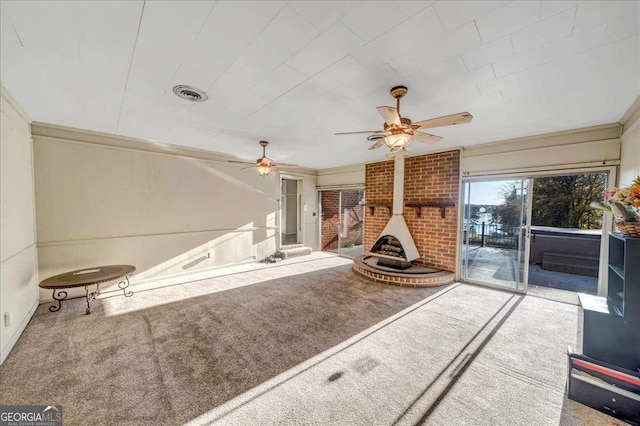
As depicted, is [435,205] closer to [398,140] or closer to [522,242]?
[522,242]

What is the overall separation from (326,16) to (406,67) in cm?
85

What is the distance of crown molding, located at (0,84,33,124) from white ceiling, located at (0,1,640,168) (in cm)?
6

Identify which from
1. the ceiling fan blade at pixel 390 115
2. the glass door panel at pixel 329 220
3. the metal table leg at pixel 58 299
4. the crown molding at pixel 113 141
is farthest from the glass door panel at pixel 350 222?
the metal table leg at pixel 58 299

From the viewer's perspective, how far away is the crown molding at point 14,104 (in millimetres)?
2464

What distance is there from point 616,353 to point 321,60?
3404 millimetres

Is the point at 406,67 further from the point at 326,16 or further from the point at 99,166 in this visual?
the point at 99,166

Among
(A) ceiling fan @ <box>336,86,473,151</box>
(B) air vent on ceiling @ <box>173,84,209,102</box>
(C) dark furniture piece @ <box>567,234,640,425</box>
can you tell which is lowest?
(C) dark furniture piece @ <box>567,234,640,425</box>

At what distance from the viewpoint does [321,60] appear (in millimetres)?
1939

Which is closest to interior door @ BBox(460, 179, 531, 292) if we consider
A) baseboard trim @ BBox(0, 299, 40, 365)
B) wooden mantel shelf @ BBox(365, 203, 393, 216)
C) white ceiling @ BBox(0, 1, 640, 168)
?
white ceiling @ BBox(0, 1, 640, 168)

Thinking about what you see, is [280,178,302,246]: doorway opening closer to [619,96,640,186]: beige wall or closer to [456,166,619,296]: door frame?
[456,166,619,296]: door frame

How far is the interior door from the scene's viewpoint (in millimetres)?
4102

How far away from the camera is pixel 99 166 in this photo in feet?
12.9

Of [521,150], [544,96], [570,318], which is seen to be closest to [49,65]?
[544,96]

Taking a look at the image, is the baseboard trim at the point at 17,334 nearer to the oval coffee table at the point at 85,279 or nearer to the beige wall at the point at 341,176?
the oval coffee table at the point at 85,279
